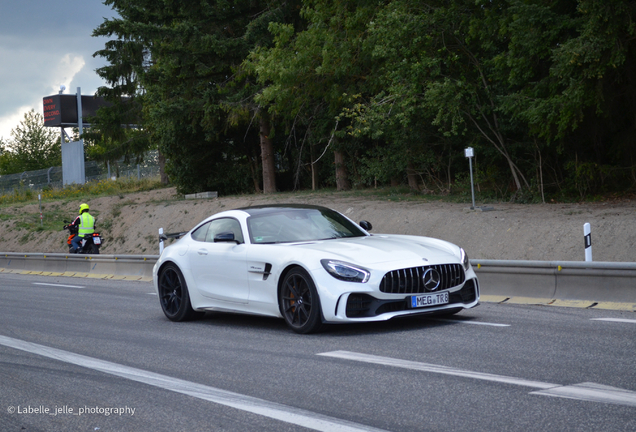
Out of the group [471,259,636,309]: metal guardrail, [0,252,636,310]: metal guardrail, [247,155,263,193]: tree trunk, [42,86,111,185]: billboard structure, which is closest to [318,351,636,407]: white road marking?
[0,252,636,310]: metal guardrail

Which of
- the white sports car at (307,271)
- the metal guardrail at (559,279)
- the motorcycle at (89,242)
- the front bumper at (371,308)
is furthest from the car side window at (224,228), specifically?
the motorcycle at (89,242)

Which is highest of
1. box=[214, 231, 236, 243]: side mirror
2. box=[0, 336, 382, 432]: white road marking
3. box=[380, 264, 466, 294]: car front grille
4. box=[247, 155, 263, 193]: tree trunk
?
box=[247, 155, 263, 193]: tree trunk

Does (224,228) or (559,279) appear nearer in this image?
(224,228)

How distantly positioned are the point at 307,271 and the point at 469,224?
1230cm

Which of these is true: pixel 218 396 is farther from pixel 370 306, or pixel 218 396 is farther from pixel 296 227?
pixel 296 227

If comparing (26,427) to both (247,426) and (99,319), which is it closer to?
(247,426)

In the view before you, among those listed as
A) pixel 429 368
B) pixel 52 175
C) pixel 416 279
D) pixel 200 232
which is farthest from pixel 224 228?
pixel 52 175

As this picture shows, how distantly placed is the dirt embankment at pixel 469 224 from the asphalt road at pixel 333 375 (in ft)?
24.2

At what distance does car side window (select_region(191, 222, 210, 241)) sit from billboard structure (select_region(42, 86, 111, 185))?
2139 inches

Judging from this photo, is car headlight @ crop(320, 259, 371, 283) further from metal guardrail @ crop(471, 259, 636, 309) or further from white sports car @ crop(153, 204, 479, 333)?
metal guardrail @ crop(471, 259, 636, 309)

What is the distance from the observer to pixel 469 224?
19.7m

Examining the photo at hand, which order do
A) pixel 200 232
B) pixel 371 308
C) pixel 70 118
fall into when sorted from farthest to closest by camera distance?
pixel 70 118 < pixel 200 232 < pixel 371 308

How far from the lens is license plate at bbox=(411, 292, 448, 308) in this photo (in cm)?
796

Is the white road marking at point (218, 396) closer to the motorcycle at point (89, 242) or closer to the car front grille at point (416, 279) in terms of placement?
the car front grille at point (416, 279)
